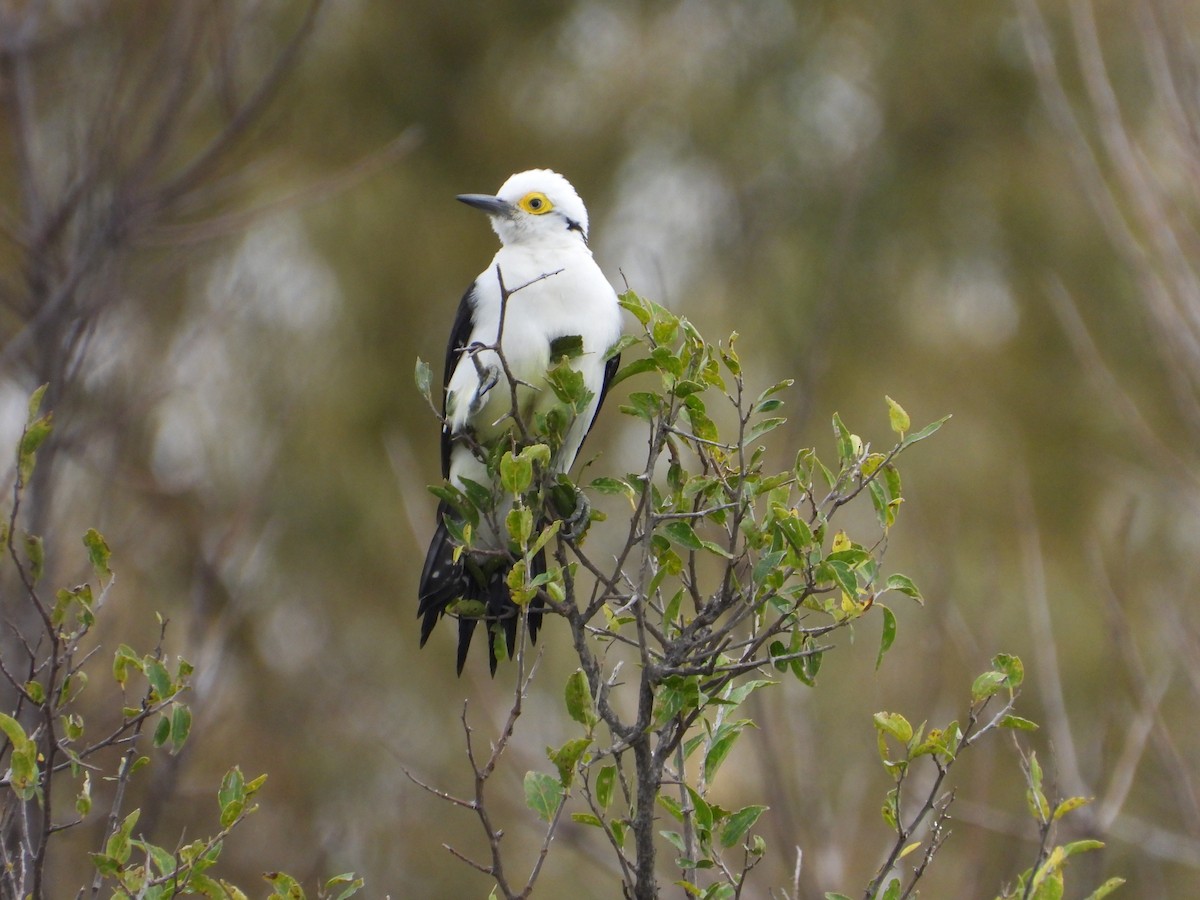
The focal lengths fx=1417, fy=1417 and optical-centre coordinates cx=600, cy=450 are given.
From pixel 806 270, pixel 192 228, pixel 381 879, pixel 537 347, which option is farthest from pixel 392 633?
pixel 537 347

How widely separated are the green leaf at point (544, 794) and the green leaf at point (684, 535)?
520 mm

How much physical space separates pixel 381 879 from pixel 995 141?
350 inches

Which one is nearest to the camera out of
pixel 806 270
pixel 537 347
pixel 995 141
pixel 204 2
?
pixel 537 347

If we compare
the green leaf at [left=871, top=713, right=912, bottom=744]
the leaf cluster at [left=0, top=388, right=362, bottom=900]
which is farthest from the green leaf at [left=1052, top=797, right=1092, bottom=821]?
the leaf cluster at [left=0, top=388, right=362, bottom=900]

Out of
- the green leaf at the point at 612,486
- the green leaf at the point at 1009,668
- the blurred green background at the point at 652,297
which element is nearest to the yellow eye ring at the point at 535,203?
the blurred green background at the point at 652,297

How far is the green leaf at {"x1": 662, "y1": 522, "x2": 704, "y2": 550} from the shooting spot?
9.04 feet

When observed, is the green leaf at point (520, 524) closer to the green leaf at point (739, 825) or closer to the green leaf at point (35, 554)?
the green leaf at point (739, 825)

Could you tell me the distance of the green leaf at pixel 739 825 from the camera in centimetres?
257

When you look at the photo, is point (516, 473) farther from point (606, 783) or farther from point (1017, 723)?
point (1017, 723)

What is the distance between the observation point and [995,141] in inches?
532

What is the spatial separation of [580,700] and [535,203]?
2.59 metres

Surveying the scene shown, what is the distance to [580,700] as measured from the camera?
2.60 m

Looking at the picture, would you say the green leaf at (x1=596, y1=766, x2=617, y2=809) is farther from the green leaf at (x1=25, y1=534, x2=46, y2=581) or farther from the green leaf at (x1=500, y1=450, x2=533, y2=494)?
the green leaf at (x1=25, y1=534, x2=46, y2=581)

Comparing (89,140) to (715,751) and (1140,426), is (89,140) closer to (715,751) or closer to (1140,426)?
(715,751)
